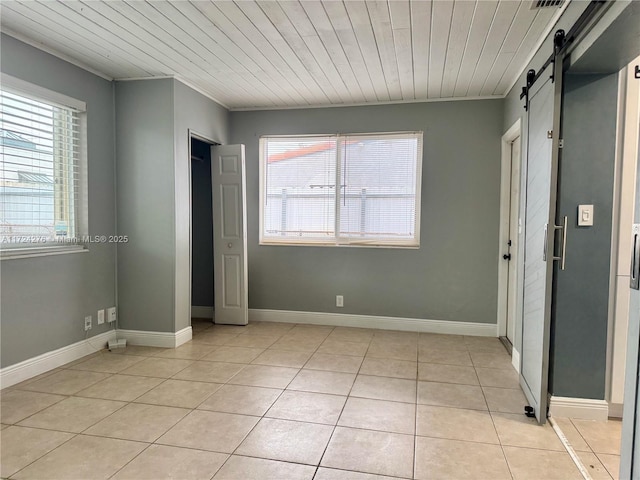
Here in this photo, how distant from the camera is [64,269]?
3252mm

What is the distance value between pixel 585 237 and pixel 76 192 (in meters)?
3.92

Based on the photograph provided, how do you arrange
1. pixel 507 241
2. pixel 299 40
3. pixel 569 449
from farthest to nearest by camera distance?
pixel 507 241
pixel 299 40
pixel 569 449

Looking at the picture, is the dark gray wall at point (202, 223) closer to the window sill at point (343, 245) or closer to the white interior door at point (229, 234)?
the white interior door at point (229, 234)

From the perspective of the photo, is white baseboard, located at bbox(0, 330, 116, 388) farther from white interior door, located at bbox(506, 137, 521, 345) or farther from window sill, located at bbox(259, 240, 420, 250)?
white interior door, located at bbox(506, 137, 521, 345)

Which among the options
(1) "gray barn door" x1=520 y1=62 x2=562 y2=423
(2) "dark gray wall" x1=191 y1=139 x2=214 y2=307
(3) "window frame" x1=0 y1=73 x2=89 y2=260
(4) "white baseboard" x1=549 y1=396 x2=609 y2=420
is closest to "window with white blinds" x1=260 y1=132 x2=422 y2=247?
(2) "dark gray wall" x1=191 y1=139 x2=214 y2=307

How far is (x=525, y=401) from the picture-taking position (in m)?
2.71

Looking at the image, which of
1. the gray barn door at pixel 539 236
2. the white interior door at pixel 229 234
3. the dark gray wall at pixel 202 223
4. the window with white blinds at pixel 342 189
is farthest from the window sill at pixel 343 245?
the gray barn door at pixel 539 236

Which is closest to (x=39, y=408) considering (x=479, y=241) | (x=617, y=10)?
(x=617, y=10)

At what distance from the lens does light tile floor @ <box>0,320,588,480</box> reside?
1.96 m

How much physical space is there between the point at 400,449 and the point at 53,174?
10.9 ft

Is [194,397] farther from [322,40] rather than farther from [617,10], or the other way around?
[617,10]

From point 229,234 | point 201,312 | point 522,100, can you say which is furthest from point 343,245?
point 522,100

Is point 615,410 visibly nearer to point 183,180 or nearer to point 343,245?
point 343,245

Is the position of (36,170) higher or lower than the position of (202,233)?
higher
